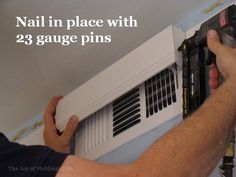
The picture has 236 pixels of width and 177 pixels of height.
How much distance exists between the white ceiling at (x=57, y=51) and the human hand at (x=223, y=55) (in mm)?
328

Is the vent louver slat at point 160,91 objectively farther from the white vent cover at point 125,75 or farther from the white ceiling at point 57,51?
the white ceiling at point 57,51

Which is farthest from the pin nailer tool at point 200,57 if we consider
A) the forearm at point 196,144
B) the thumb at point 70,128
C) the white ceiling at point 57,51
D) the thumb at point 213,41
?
the thumb at point 70,128

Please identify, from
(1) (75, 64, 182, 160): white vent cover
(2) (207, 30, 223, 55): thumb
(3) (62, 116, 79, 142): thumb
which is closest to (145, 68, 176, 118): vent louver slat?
(1) (75, 64, 182, 160): white vent cover

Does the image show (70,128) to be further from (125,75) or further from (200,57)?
(200,57)

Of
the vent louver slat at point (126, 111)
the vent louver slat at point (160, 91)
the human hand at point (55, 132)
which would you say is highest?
the vent louver slat at point (160, 91)

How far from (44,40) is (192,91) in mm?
621

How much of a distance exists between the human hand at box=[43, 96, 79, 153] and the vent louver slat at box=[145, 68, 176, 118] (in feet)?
0.87

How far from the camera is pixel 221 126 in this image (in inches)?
25.4

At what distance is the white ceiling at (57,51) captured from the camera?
1.14 m

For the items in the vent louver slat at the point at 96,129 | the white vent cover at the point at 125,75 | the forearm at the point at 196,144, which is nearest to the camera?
the forearm at the point at 196,144

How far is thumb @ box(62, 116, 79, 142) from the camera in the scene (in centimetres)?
112

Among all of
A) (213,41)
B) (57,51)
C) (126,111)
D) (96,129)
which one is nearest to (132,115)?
(126,111)

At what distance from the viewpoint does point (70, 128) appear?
A: 3.75ft

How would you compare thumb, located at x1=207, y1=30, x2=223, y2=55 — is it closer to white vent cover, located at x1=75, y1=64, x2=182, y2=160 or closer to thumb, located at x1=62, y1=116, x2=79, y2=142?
white vent cover, located at x1=75, y1=64, x2=182, y2=160
